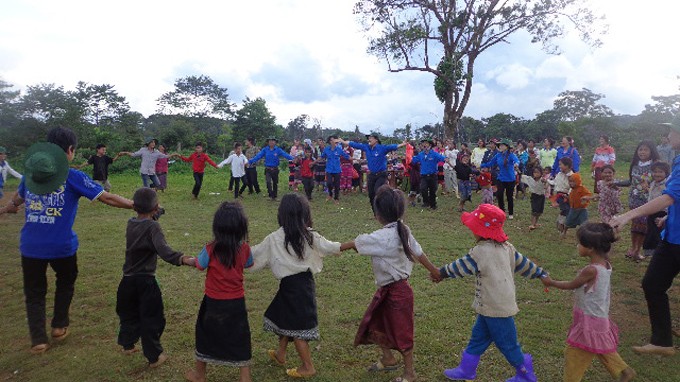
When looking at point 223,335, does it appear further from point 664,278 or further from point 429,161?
point 429,161

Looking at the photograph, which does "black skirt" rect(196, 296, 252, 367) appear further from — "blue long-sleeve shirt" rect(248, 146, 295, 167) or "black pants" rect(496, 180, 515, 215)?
→ "blue long-sleeve shirt" rect(248, 146, 295, 167)

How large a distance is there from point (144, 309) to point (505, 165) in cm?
827

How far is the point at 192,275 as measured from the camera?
6.14 meters

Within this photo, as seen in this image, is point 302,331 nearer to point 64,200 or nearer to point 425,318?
point 425,318

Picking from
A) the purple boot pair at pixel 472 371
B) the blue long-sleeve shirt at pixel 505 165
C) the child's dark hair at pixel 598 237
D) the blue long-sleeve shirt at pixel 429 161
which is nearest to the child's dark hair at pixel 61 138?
the purple boot pair at pixel 472 371

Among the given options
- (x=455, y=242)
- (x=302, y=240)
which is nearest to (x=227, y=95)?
(x=455, y=242)

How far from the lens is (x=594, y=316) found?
10.5ft

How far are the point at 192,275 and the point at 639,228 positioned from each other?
6.74 meters

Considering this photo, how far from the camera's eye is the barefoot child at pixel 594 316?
3174 millimetres

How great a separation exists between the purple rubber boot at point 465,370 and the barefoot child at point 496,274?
246mm

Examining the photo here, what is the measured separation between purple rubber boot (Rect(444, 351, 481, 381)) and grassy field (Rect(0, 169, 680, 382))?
4.7 inches

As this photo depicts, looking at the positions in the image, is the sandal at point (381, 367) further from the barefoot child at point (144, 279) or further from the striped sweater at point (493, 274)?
the barefoot child at point (144, 279)

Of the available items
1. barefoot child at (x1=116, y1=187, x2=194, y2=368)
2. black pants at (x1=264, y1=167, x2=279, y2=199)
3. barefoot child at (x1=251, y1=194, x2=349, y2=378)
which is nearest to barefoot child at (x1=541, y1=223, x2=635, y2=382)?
barefoot child at (x1=251, y1=194, x2=349, y2=378)

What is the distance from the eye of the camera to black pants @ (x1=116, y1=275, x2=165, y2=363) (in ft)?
12.1
